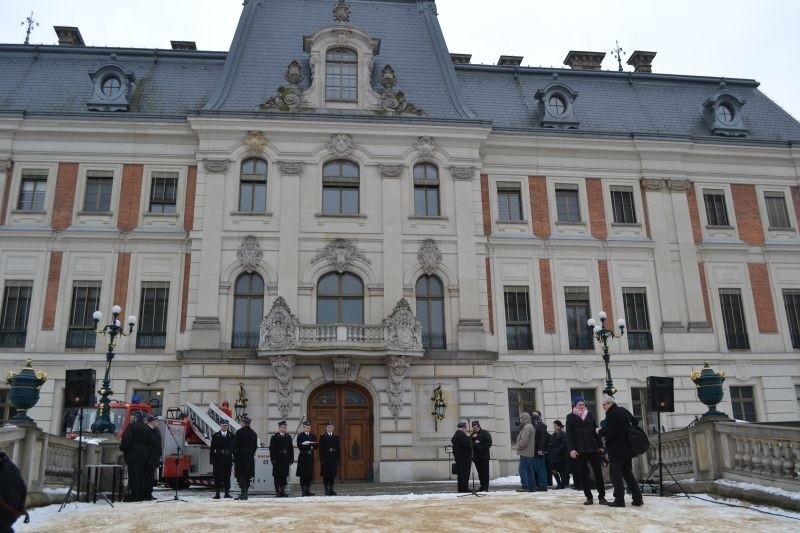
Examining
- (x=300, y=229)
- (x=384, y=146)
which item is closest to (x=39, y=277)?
(x=300, y=229)

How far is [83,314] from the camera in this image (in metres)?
26.1

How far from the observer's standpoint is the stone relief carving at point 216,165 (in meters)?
27.2

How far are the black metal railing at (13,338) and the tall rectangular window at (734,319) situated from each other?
27.8 metres

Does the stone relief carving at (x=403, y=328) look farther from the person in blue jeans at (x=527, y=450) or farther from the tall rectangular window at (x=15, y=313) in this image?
the tall rectangular window at (x=15, y=313)

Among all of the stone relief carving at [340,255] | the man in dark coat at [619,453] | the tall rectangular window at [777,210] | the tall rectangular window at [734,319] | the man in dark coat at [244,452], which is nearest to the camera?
the man in dark coat at [619,453]

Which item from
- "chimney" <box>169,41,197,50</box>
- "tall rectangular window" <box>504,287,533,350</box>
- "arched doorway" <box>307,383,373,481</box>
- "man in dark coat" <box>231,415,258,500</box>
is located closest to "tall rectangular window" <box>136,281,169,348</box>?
"arched doorway" <box>307,383,373,481</box>

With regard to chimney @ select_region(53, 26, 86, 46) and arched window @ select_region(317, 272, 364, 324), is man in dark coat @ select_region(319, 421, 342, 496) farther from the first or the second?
chimney @ select_region(53, 26, 86, 46)

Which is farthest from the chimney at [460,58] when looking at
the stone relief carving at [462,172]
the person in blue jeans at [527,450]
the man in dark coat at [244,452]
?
the man in dark coat at [244,452]

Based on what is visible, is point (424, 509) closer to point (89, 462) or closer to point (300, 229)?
point (89, 462)

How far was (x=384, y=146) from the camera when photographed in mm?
28266

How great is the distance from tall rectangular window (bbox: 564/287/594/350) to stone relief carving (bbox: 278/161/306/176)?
1196 cm

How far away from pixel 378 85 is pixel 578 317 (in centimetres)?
1295

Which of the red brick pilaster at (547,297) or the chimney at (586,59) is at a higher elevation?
the chimney at (586,59)

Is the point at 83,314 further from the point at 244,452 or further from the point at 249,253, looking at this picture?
the point at 244,452
